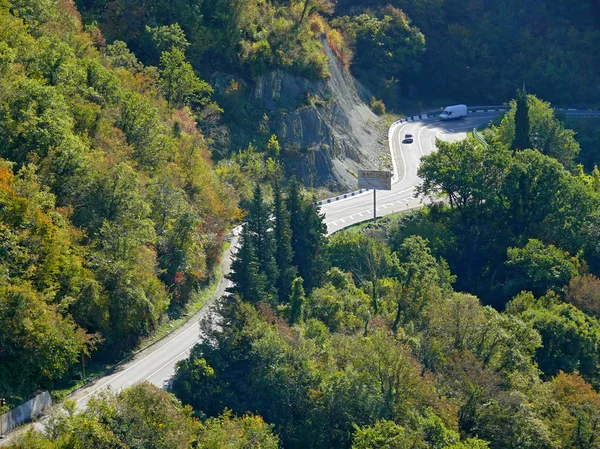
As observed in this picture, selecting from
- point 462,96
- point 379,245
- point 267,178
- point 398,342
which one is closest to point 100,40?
point 267,178

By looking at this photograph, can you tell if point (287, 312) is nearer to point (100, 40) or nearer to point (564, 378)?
point (564, 378)

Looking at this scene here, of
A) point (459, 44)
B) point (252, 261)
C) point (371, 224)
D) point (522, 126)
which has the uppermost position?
point (459, 44)

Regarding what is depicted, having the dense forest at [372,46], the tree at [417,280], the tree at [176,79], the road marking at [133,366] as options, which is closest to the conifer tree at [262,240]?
the road marking at [133,366]

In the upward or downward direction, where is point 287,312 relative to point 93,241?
downward

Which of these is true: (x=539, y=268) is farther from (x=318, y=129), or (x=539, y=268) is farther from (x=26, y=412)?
(x=26, y=412)

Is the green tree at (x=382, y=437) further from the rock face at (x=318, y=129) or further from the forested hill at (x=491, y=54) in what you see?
the forested hill at (x=491, y=54)

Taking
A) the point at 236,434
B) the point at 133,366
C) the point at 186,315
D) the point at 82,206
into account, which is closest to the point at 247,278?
the point at 186,315
